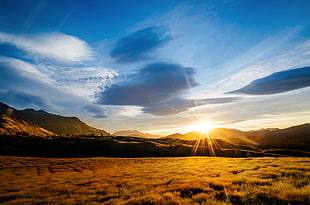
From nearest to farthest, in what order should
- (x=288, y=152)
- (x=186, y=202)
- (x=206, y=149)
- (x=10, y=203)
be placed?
(x=186, y=202), (x=10, y=203), (x=288, y=152), (x=206, y=149)

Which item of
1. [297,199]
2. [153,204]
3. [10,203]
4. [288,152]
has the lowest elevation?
[288,152]

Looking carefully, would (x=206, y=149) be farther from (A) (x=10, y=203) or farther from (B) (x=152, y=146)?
(A) (x=10, y=203)

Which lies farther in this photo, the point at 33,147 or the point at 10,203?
the point at 33,147

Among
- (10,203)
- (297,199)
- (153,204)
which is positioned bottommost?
(10,203)

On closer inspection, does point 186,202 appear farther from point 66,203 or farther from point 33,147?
point 33,147

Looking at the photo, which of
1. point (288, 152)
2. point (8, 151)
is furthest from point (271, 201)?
point (8, 151)

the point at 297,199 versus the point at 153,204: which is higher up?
the point at 297,199

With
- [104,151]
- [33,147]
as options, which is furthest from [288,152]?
[33,147]

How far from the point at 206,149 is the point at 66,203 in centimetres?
7501

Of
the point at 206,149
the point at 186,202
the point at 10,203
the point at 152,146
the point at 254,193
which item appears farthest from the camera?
the point at 152,146

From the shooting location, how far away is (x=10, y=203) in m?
10.8

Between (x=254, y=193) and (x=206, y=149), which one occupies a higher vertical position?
(x=254, y=193)

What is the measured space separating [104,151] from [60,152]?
20952 mm

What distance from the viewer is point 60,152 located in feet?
252
